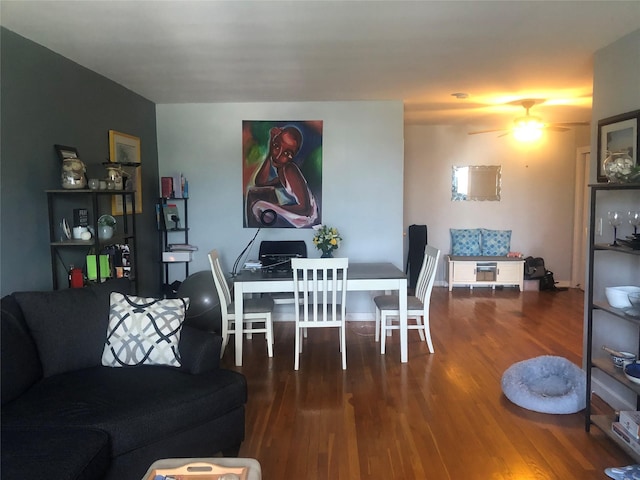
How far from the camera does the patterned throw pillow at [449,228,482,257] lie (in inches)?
284

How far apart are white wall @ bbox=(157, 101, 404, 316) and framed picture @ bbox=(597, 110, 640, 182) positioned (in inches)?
85.4

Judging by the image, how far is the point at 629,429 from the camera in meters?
2.46

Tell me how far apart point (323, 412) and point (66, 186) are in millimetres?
2197

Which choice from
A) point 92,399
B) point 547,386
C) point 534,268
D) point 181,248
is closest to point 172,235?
point 181,248

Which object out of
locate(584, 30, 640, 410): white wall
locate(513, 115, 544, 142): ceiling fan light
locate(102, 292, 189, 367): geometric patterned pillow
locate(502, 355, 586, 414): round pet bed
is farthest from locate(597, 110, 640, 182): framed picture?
locate(102, 292, 189, 367): geometric patterned pillow

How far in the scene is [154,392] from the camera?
2326mm

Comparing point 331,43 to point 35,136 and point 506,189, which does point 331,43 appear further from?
point 506,189

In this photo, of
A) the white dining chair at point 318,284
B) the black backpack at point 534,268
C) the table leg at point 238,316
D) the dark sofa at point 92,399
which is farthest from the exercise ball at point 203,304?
the black backpack at point 534,268

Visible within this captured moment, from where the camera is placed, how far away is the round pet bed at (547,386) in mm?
3000

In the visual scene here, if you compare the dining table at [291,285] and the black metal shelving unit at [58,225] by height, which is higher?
the black metal shelving unit at [58,225]

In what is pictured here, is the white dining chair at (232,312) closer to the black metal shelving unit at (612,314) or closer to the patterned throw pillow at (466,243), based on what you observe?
the black metal shelving unit at (612,314)

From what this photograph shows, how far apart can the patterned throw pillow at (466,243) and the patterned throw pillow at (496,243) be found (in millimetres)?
99

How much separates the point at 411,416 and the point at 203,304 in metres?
2.31

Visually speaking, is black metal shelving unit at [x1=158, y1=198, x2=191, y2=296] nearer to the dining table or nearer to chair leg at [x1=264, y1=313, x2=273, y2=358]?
the dining table
